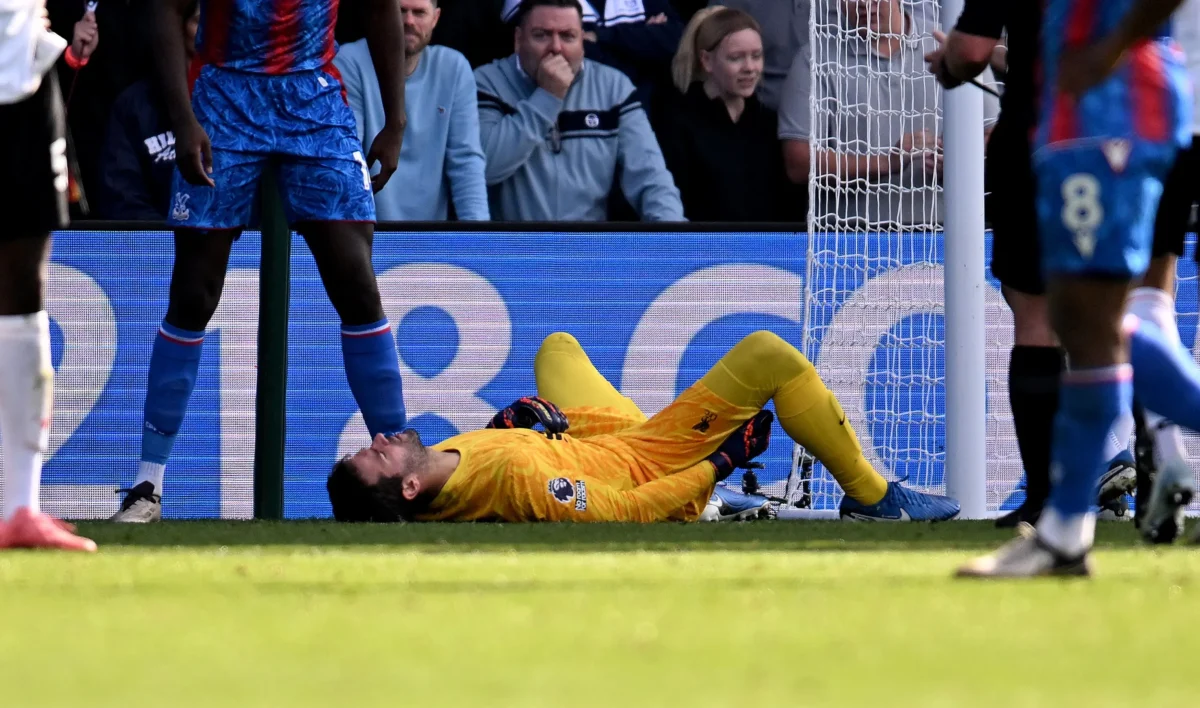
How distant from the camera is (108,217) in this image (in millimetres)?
7473

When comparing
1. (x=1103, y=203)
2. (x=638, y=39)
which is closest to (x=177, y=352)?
(x=638, y=39)

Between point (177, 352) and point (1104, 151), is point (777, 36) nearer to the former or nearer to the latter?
point (177, 352)

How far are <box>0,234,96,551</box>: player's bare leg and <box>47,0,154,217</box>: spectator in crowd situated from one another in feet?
11.5

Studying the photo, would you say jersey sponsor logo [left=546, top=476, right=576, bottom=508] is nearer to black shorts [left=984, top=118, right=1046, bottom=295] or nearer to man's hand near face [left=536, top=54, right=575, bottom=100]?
black shorts [left=984, top=118, right=1046, bottom=295]

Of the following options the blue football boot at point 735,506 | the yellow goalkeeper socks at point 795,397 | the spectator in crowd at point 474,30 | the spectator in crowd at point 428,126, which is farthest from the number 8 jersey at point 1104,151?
the spectator in crowd at point 474,30

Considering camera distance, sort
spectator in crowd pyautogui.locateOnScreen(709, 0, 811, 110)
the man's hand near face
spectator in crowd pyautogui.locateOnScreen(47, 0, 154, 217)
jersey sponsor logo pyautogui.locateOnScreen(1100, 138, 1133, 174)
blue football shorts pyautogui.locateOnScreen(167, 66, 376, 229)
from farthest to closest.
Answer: spectator in crowd pyautogui.locateOnScreen(709, 0, 811, 110), the man's hand near face, spectator in crowd pyautogui.locateOnScreen(47, 0, 154, 217), blue football shorts pyautogui.locateOnScreen(167, 66, 376, 229), jersey sponsor logo pyautogui.locateOnScreen(1100, 138, 1133, 174)

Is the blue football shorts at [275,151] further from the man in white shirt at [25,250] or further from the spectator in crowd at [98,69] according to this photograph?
the spectator in crowd at [98,69]

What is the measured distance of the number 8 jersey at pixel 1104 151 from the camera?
11.2 feet

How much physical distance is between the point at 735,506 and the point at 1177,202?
7.15 feet

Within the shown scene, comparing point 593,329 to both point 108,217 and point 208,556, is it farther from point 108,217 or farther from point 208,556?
point 208,556

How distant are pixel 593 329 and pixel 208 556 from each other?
3079 mm

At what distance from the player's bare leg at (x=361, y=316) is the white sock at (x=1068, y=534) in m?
2.84

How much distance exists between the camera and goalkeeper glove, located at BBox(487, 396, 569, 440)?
614 centimetres

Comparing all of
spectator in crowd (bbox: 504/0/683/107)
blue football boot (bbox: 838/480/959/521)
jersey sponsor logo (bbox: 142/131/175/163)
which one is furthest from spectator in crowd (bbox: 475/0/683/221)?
blue football boot (bbox: 838/480/959/521)
